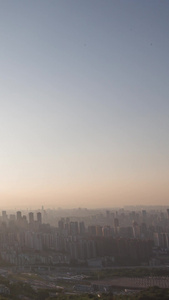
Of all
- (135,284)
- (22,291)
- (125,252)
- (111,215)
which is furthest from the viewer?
(111,215)

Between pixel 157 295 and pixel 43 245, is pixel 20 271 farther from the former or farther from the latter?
pixel 157 295

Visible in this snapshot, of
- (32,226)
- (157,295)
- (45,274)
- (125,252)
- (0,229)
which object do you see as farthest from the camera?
(32,226)

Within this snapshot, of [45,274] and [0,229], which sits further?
[0,229]

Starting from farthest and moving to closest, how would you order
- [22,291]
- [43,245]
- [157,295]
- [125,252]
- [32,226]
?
[32,226], [43,245], [125,252], [22,291], [157,295]

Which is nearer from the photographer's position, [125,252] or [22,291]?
[22,291]

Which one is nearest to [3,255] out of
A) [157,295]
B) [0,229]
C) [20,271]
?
[20,271]

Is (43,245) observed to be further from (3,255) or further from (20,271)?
(20,271)

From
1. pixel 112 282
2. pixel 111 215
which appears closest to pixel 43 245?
pixel 112 282

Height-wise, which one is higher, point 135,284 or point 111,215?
point 111,215

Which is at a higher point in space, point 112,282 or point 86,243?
point 86,243

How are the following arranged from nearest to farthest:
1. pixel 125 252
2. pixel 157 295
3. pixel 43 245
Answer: pixel 157 295 < pixel 125 252 < pixel 43 245
